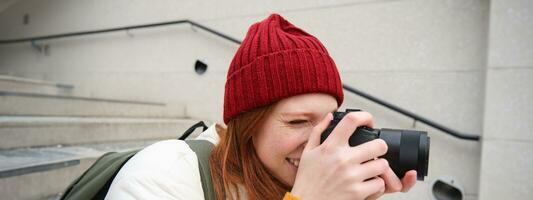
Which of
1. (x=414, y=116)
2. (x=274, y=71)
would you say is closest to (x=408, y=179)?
(x=274, y=71)

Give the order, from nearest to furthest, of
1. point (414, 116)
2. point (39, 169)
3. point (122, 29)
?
point (39, 169)
point (414, 116)
point (122, 29)

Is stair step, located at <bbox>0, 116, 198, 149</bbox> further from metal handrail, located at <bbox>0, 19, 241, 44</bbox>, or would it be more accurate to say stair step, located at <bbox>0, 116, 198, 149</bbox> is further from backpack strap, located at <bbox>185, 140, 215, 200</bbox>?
backpack strap, located at <bbox>185, 140, 215, 200</bbox>

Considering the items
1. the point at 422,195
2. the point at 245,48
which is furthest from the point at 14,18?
the point at 422,195

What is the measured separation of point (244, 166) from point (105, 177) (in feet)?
1.07

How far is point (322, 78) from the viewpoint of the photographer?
777 mm

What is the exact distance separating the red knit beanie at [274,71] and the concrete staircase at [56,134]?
112 cm

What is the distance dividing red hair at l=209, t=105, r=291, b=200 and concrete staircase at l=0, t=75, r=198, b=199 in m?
1.05

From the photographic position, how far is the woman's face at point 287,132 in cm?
73

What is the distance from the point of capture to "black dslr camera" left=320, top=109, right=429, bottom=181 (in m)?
0.65

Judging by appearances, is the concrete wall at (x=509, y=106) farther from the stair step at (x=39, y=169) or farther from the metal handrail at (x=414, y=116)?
the stair step at (x=39, y=169)

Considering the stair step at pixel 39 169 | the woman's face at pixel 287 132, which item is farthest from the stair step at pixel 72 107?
the woman's face at pixel 287 132

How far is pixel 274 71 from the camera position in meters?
0.76

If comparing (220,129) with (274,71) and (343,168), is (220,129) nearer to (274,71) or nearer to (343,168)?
(274,71)

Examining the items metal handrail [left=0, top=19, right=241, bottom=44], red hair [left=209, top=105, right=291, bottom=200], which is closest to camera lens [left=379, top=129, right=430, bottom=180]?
red hair [left=209, top=105, right=291, bottom=200]
